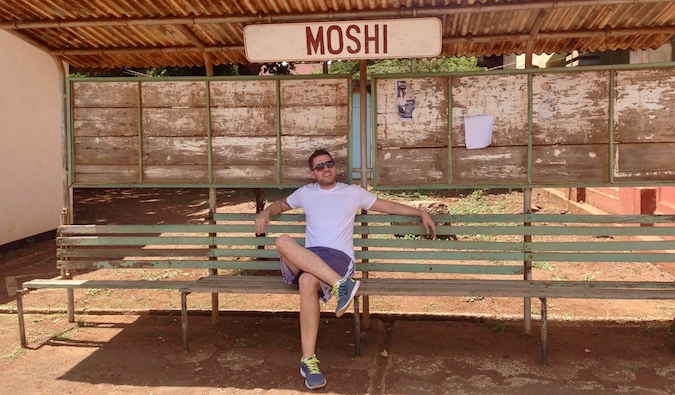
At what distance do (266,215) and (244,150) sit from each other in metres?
0.76

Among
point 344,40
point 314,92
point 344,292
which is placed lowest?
point 344,292

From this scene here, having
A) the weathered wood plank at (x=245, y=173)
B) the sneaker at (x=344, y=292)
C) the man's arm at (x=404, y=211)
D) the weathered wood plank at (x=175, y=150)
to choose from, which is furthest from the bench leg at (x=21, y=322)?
the man's arm at (x=404, y=211)

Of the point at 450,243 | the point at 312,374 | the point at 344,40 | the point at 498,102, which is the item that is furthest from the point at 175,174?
the point at 498,102

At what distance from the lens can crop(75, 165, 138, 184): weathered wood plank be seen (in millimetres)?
5078

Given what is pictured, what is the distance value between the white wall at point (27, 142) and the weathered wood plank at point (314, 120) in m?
6.35

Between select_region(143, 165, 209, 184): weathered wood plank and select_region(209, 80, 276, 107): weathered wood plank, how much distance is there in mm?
630

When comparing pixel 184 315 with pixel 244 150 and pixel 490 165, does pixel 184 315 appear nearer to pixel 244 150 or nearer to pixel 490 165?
pixel 244 150

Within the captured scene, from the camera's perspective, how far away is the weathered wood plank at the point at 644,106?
443 centimetres

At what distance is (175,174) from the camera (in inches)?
198

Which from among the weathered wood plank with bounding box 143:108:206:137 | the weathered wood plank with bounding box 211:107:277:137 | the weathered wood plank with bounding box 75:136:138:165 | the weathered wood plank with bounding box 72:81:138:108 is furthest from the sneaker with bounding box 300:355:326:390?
the weathered wood plank with bounding box 72:81:138:108

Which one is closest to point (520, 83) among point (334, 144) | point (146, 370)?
point (334, 144)

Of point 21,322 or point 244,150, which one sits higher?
point 244,150

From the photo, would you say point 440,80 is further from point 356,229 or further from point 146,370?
point 146,370

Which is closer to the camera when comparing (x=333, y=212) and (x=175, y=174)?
(x=333, y=212)
